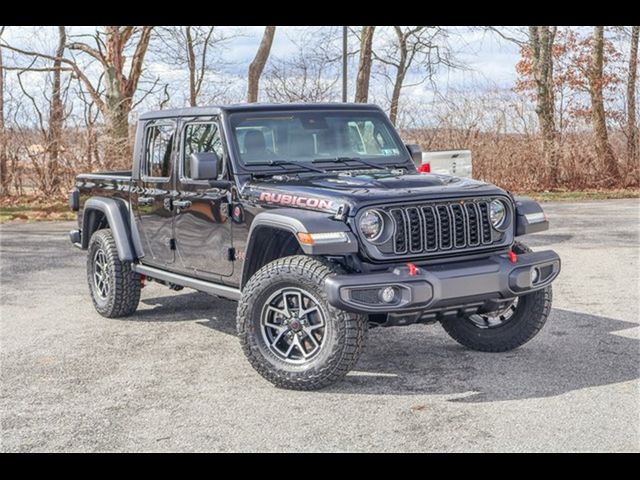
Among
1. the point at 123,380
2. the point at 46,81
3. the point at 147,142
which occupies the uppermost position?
the point at 46,81

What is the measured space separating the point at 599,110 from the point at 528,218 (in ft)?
73.7

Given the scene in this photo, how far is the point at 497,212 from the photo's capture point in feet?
20.8

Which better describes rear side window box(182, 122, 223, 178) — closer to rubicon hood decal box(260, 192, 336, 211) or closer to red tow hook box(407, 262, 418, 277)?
rubicon hood decal box(260, 192, 336, 211)

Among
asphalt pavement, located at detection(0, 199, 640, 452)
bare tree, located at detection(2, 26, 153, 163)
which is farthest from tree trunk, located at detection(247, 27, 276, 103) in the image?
asphalt pavement, located at detection(0, 199, 640, 452)

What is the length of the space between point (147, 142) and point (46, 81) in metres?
16.4

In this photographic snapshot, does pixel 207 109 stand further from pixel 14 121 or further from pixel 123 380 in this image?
pixel 14 121

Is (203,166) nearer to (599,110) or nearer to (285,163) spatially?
(285,163)

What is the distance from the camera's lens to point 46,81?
23188mm

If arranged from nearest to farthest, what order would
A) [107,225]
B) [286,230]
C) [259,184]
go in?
[286,230], [259,184], [107,225]

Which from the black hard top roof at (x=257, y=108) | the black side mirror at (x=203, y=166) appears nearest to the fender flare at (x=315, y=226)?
the black side mirror at (x=203, y=166)

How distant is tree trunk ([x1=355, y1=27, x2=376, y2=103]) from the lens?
2702 cm

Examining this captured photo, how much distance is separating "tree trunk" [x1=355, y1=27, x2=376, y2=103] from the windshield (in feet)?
64.2

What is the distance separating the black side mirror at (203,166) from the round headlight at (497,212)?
2038mm

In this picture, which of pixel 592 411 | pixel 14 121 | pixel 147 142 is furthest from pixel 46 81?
pixel 592 411
